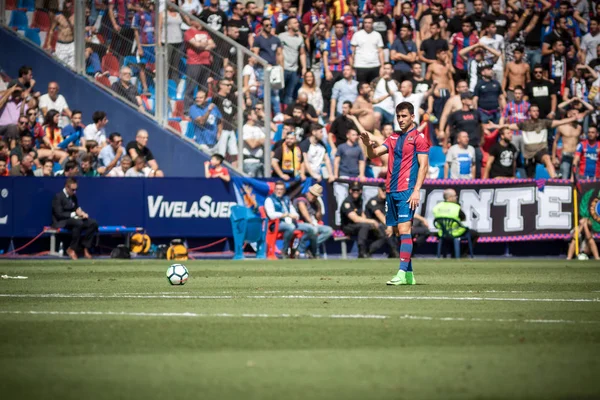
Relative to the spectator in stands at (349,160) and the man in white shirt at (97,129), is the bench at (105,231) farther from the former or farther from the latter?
the spectator in stands at (349,160)

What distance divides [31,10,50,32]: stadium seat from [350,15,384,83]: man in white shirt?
7.58m

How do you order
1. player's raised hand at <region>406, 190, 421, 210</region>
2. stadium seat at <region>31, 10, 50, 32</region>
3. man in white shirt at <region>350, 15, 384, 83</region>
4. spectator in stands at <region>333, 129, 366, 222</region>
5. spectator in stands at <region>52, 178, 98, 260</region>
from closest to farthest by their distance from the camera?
player's raised hand at <region>406, 190, 421, 210</region>
spectator in stands at <region>52, 178, 98, 260</region>
stadium seat at <region>31, 10, 50, 32</region>
spectator in stands at <region>333, 129, 366, 222</region>
man in white shirt at <region>350, 15, 384, 83</region>

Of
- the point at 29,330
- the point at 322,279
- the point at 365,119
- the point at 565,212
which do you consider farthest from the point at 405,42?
the point at 29,330

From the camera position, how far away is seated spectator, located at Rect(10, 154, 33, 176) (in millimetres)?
23297

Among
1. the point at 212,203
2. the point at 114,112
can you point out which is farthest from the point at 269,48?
the point at 212,203

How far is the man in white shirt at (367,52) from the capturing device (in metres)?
26.8

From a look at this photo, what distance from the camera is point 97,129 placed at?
24.4m

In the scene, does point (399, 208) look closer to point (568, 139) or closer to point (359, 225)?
point (359, 225)

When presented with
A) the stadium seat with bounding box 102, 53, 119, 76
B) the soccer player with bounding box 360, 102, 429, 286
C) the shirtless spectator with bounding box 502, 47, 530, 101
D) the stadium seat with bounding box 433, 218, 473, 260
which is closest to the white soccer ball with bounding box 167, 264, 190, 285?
the soccer player with bounding box 360, 102, 429, 286

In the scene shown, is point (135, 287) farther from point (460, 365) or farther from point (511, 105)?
point (511, 105)

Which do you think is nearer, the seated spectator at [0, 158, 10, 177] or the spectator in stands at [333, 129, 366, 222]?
the seated spectator at [0, 158, 10, 177]

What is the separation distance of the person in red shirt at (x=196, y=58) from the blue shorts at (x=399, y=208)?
37.5ft

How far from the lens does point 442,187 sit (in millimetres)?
25078

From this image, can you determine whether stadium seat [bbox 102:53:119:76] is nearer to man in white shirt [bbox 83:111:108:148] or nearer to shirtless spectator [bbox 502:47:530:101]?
man in white shirt [bbox 83:111:108:148]
